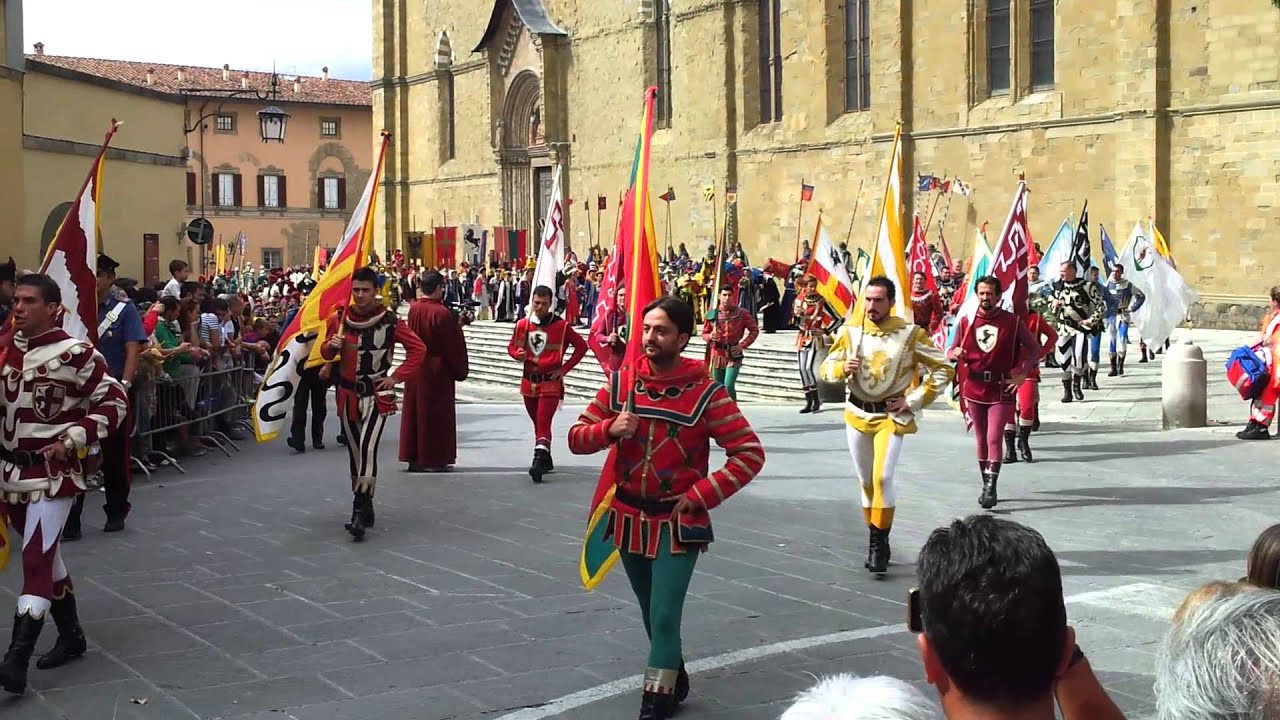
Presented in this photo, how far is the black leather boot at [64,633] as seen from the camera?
6586mm

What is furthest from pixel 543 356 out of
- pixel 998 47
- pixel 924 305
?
pixel 998 47

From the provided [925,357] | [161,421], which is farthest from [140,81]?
[925,357]

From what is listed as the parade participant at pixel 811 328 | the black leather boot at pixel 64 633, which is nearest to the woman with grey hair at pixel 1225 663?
the black leather boot at pixel 64 633

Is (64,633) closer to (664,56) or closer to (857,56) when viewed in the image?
(857,56)

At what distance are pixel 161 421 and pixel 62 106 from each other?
11.4 meters

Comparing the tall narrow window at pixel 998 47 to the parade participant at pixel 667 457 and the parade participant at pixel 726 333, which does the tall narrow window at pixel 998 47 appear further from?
the parade participant at pixel 667 457

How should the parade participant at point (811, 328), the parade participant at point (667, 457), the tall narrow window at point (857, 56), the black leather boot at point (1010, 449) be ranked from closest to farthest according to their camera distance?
1. the parade participant at point (667, 457)
2. the black leather boot at point (1010, 449)
3. the parade participant at point (811, 328)
4. the tall narrow window at point (857, 56)

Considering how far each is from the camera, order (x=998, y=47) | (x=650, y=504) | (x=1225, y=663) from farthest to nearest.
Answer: (x=998, y=47) → (x=650, y=504) → (x=1225, y=663)

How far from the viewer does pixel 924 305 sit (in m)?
17.3

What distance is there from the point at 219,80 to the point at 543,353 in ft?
223

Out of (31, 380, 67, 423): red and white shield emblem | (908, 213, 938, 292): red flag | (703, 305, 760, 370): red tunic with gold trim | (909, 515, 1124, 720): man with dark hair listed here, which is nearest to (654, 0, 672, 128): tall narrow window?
(908, 213, 938, 292): red flag

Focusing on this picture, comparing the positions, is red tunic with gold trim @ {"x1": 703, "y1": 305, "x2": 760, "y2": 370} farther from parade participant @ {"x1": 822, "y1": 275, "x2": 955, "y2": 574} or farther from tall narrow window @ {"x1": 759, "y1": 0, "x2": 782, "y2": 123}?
tall narrow window @ {"x1": 759, "y1": 0, "x2": 782, "y2": 123}

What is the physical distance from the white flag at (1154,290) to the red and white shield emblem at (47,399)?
17.7 meters

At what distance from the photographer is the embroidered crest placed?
10.9 m
